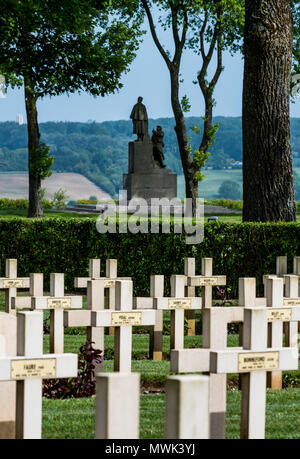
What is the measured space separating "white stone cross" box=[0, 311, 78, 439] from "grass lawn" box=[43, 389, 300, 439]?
1.55 m

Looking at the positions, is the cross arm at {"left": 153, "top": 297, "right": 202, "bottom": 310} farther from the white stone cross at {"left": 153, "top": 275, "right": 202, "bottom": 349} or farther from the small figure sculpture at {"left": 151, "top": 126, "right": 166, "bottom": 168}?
the small figure sculpture at {"left": 151, "top": 126, "right": 166, "bottom": 168}

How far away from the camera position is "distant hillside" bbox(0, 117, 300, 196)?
116 m

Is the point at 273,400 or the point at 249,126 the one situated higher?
the point at 249,126

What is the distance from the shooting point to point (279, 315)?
21.4 ft

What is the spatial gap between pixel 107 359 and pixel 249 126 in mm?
7653

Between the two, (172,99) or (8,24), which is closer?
(8,24)

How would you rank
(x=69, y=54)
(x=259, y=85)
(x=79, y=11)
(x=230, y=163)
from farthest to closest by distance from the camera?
1. (x=230, y=163)
2. (x=69, y=54)
3. (x=79, y=11)
4. (x=259, y=85)

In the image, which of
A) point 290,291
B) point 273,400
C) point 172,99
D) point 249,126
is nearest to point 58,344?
point 273,400

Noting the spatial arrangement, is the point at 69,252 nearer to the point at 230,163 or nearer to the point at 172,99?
the point at 172,99

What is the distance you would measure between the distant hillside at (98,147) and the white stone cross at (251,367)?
357 feet

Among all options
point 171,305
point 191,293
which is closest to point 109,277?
point 191,293

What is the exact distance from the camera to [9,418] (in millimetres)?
4711

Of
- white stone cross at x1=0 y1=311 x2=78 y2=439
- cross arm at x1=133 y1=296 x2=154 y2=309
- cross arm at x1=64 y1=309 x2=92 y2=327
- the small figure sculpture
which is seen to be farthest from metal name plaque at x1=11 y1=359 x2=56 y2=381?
the small figure sculpture

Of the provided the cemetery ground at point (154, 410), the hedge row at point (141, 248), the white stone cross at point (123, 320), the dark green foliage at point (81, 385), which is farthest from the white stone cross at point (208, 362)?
the hedge row at point (141, 248)
